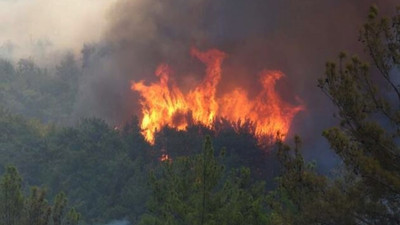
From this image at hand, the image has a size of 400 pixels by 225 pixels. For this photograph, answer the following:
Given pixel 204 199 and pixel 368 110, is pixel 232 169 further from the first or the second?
pixel 368 110

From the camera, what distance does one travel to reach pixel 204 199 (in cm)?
2194

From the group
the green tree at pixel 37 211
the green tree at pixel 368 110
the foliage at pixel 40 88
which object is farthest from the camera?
the foliage at pixel 40 88

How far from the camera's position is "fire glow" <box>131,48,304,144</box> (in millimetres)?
54125

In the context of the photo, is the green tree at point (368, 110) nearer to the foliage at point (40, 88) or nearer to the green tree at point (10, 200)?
the green tree at point (10, 200)

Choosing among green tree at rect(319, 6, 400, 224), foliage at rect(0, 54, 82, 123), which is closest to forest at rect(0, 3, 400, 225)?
green tree at rect(319, 6, 400, 224)

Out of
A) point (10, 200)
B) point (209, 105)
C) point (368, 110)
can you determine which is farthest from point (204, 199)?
point (209, 105)

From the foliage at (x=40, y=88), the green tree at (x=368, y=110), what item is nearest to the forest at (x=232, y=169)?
the green tree at (x=368, y=110)

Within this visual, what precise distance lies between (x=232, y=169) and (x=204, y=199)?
475 cm

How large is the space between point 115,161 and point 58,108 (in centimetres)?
4584

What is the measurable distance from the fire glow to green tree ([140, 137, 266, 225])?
92.4ft

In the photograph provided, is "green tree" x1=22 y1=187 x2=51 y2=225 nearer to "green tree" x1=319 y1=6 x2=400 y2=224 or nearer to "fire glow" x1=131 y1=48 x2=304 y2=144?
"green tree" x1=319 y1=6 x2=400 y2=224

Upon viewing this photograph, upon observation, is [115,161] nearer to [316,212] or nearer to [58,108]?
[316,212]

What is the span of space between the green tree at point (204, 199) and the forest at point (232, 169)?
1.8 inches

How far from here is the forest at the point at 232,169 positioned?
43.9 feet
